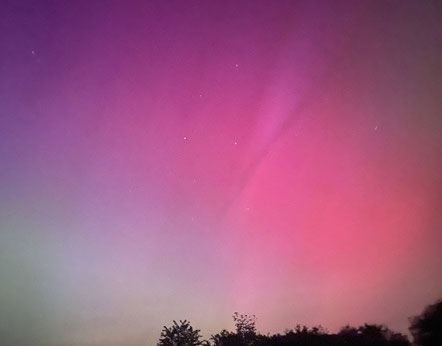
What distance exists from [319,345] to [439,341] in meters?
15.9

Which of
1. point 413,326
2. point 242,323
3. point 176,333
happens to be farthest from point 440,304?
point 176,333

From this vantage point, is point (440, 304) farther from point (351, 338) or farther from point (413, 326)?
point (351, 338)

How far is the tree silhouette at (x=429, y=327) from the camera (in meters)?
66.4

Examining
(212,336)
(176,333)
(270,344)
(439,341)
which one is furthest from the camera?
(212,336)

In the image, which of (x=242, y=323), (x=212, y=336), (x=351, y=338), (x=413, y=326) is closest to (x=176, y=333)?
(x=212, y=336)

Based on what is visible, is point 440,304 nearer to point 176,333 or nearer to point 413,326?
point 413,326

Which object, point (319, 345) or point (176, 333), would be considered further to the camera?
point (176, 333)

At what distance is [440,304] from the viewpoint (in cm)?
6981

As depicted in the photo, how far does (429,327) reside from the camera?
225ft

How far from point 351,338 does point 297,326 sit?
28.7ft

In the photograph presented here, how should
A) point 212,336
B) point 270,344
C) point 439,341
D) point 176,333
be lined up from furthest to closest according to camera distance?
point 212,336
point 176,333
point 270,344
point 439,341

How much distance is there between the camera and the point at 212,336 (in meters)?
83.8

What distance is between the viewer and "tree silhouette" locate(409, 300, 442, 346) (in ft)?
218

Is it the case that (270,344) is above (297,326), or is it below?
below
